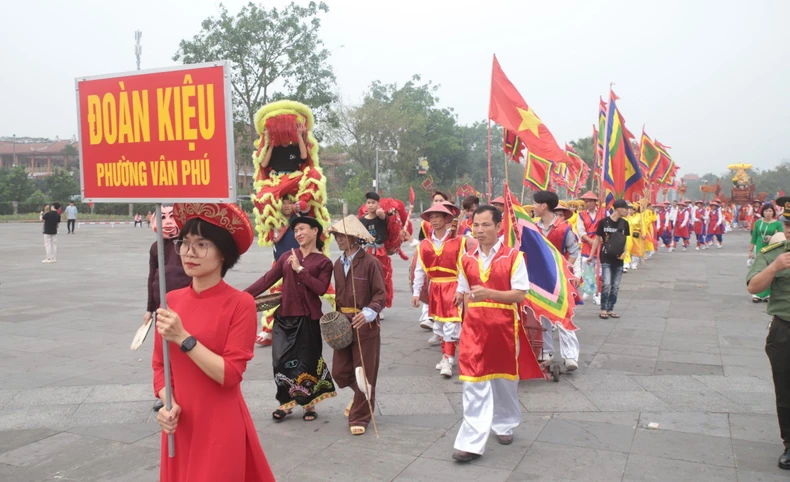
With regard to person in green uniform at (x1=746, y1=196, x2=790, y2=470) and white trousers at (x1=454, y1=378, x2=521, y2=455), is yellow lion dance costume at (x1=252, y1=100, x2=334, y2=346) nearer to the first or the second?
white trousers at (x1=454, y1=378, x2=521, y2=455)

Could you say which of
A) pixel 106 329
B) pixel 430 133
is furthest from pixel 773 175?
pixel 106 329

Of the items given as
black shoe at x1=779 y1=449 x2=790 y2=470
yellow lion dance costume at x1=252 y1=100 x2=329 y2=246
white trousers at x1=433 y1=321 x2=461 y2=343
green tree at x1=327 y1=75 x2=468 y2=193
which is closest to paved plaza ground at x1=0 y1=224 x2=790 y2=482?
black shoe at x1=779 y1=449 x2=790 y2=470

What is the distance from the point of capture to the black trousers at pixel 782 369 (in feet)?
13.6

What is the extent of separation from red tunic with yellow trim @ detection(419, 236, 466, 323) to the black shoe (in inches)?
129

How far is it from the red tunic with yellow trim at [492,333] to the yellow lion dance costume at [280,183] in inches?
126

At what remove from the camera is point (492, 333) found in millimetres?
4504

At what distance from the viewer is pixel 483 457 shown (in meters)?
4.38

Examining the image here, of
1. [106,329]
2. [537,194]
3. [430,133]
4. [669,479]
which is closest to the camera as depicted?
[669,479]

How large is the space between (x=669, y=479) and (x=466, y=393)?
54.9 inches

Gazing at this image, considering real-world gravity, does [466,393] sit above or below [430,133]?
below

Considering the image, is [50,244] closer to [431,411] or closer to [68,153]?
[431,411]

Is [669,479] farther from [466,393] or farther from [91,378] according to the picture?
[91,378]

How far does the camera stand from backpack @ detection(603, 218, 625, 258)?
931 cm

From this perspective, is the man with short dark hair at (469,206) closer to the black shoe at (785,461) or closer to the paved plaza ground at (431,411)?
the paved plaza ground at (431,411)
